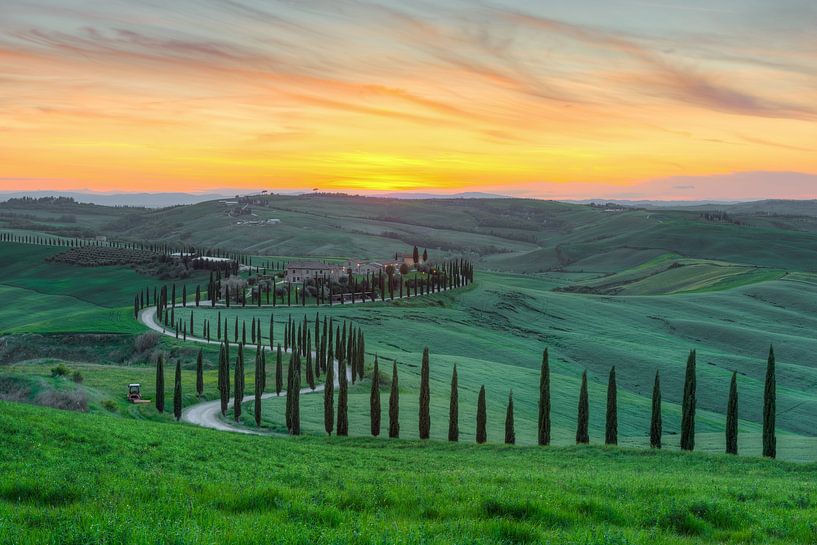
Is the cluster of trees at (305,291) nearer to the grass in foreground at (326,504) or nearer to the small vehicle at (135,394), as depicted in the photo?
the small vehicle at (135,394)

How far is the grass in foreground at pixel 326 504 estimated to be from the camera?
13.7 m

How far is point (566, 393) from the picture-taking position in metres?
95.8

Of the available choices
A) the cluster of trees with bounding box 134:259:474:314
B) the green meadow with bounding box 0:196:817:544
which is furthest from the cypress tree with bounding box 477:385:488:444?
the cluster of trees with bounding box 134:259:474:314

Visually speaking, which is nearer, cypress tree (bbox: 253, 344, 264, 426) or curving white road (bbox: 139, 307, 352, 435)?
curving white road (bbox: 139, 307, 352, 435)

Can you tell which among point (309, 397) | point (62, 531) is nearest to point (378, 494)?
point (62, 531)

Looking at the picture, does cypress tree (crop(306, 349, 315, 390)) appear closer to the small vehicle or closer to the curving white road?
the curving white road

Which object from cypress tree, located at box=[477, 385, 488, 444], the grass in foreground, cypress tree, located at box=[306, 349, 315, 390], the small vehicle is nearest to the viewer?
the grass in foreground

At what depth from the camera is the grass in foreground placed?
13719 mm

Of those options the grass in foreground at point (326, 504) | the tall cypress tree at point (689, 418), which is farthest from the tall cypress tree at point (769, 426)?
the grass in foreground at point (326, 504)

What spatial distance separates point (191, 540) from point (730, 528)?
42.0ft

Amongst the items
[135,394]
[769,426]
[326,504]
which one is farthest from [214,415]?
[326,504]

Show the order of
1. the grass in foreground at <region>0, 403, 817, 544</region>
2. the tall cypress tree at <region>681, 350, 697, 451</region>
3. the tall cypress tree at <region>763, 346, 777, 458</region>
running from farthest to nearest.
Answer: the tall cypress tree at <region>681, 350, 697, 451</region> < the tall cypress tree at <region>763, 346, 777, 458</region> < the grass in foreground at <region>0, 403, 817, 544</region>

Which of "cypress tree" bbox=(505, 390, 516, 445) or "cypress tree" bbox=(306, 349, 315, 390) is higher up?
"cypress tree" bbox=(505, 390, 516, 445)

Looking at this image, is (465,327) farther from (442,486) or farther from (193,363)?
(442,486)
